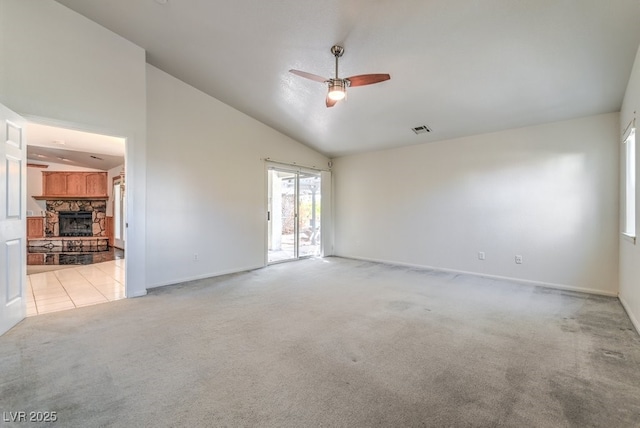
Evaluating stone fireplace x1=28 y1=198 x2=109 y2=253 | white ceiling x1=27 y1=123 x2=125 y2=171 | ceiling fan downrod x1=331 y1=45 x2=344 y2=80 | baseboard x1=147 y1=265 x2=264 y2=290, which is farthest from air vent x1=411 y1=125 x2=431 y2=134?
stone fireplace x1=28 y1=198 x2=109 y2=253

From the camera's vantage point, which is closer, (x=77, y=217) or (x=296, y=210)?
(x=296, y=210)

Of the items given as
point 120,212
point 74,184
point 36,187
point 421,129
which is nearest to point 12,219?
point 421,129

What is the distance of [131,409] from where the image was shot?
1.69 meters

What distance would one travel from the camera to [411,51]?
128 inches

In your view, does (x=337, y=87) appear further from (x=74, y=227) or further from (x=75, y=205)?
(x=74, y=227)

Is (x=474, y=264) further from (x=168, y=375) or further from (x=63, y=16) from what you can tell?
(x=63, y=16)

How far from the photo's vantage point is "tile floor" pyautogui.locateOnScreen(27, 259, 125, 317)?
3590mm

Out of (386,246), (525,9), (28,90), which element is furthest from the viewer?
(386,246)

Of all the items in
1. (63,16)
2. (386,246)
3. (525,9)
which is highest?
(63,16)

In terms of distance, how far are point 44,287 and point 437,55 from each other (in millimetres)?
6326

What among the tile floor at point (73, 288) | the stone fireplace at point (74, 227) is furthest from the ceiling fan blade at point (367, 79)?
the stone fireplace at point (74, 227)

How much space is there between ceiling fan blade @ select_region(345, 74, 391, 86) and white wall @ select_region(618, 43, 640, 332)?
8.26 ft

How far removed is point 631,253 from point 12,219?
6615mm

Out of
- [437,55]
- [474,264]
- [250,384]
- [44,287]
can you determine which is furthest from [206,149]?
[474,264]
